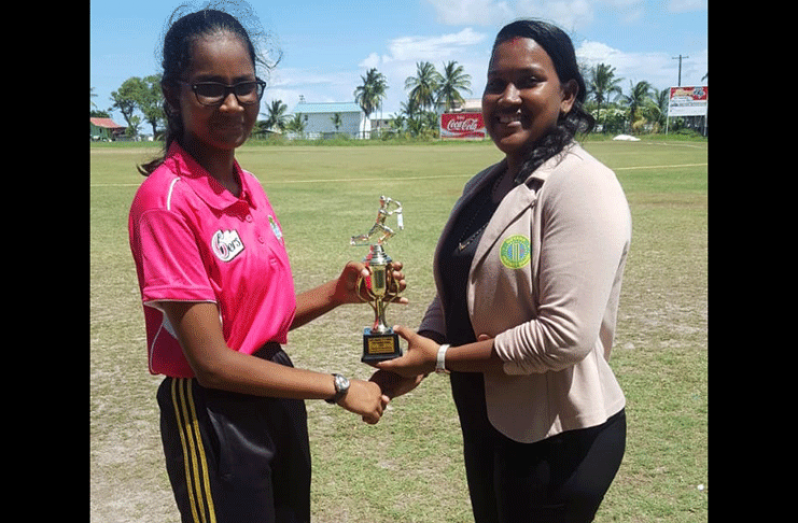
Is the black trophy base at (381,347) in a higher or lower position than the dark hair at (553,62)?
lower

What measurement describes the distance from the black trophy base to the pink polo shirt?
15.5 inches

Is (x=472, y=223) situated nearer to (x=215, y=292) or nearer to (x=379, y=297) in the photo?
(x=379, y=297)

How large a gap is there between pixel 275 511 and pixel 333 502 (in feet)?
5.42

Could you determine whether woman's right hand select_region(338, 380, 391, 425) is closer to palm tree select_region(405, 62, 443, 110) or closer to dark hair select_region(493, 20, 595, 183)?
dark hair select_region(493, 20, 595, 183)

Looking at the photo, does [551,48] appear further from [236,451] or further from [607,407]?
[236,451]

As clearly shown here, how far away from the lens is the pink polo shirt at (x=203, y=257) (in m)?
2.09

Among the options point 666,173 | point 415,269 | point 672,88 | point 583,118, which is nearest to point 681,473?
point 583,118

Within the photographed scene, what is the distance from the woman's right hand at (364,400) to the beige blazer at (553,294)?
387 millimetres

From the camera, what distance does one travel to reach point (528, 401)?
2340mm

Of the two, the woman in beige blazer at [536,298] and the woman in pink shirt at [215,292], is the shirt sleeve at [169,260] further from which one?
the woman in beige blazer at [536,298]

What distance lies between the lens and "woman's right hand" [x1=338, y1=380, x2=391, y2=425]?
8.04 feet

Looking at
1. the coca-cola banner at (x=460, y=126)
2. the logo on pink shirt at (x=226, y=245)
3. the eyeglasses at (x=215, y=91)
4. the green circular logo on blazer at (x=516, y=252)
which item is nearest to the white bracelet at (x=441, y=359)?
the green circular logo on blazer at (x=516, y=252)

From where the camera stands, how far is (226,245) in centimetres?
220

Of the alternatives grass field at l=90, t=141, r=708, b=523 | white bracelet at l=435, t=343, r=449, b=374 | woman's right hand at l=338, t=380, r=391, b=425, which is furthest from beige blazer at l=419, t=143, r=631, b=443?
grass field at l=90, t=141, r=708, b=523
